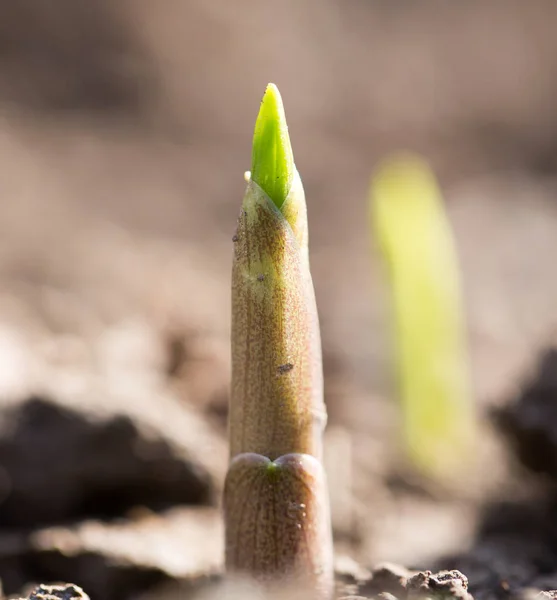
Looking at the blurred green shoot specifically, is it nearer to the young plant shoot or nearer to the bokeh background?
the bokeh background

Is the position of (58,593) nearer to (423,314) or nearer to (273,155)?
(273,155)

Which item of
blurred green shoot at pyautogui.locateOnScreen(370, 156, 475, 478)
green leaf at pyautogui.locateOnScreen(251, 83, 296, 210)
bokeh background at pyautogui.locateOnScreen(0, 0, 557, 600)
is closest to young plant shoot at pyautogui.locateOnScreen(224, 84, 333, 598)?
green leaf at pyautogui.locateOnScreen(251, 83, 296, 210)

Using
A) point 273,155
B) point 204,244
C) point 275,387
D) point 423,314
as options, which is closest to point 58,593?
point 275,387

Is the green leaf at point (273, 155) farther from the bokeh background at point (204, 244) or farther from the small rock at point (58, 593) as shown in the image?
the bokeh background at point (204, 244)

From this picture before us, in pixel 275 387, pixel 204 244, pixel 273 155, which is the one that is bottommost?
pixel 275 387

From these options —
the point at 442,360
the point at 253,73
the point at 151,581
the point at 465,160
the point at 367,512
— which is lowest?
the point at 151,581

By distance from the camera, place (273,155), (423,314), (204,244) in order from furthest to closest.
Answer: (204,244)
(423,314)
(273,155)

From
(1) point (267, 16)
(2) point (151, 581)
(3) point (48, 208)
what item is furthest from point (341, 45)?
(2) point (151, 581)

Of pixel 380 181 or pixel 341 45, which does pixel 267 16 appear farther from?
pixel 380 181
